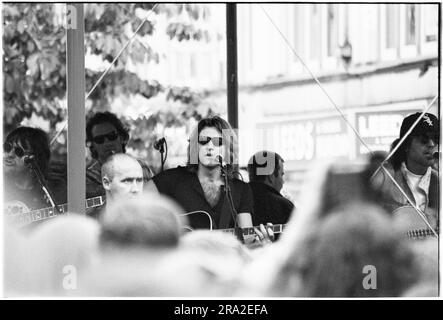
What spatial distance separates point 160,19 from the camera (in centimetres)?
579

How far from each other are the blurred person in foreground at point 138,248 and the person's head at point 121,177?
41mm

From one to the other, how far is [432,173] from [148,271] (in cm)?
153

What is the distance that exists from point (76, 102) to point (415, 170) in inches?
69.1

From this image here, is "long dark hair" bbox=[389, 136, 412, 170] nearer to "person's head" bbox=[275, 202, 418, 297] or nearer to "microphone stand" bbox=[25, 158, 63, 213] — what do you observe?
"person's head" bbox=[275, 202, 418, 297]

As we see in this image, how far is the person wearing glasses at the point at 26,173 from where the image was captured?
579cm

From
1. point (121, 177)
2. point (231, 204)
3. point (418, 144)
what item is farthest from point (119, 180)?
point (418, 144)

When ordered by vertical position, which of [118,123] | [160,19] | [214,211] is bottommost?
[214,211]

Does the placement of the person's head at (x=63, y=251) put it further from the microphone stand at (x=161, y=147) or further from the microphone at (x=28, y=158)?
the microphone stand at (x=161, y=147)

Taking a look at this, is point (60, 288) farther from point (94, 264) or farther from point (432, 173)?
point (432, 173)

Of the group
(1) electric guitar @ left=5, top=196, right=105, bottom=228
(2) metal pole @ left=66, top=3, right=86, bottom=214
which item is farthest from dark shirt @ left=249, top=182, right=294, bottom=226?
(1) electric guitar @ left=5, top=196, right=105, bottom=228

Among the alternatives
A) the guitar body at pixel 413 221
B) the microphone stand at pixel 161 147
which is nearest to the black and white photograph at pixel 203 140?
the microphone stand at pixel 161 147

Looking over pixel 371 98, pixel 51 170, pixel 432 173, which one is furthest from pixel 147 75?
pixel 432 173

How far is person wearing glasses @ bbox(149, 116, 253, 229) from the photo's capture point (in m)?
5.80

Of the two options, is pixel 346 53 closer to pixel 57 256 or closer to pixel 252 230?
pixel 252 230
